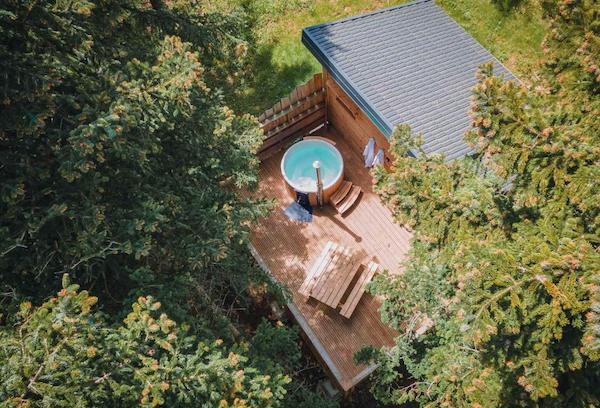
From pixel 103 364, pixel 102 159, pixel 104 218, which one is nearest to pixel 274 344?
pixel 103 364

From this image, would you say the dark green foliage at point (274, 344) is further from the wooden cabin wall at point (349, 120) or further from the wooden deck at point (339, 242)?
the wooden cabin wall at point (349, 120)

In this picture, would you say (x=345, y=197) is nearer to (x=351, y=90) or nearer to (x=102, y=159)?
(x=351, y=90)

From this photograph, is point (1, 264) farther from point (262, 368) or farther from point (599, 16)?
point (599, 16)

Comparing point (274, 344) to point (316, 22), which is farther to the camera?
point (316, 22)

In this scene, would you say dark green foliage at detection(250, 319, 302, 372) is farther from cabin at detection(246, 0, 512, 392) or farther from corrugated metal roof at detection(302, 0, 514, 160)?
corrugated metal roof at detection(302, 0, 514, 160)

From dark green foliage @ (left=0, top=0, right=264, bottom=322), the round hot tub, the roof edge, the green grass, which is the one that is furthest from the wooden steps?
dark green foliage @ (left=0, top=0, right=264, bottom=322)
